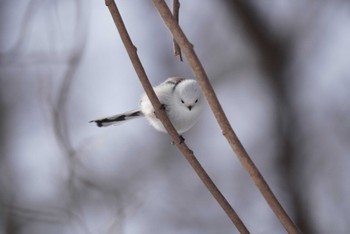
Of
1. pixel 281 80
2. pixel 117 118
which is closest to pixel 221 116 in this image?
pixel 117 118

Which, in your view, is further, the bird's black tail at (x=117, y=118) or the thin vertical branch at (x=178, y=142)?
the bird's black tail at (x=117, y=118)

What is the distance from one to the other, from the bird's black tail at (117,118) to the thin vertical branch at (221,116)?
0.44m

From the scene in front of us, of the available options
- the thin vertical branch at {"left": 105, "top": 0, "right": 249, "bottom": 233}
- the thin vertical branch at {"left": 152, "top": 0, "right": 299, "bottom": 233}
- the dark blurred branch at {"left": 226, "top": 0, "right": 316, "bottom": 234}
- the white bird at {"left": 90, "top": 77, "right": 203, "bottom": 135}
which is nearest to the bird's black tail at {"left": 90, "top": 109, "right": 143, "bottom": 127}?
the white bird at {"left": 90, "top": 77, "right": 203, "bottom": 135}

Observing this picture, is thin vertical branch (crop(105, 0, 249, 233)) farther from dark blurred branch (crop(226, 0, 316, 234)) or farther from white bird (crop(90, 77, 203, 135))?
dark blurred branch (crop(226, 0, 316, 234))

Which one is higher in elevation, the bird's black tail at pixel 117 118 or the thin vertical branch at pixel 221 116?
the thin vertical branch at pixel 221 116

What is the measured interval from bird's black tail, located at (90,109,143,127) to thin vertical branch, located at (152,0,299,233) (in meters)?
0.44

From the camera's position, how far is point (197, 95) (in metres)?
1.16

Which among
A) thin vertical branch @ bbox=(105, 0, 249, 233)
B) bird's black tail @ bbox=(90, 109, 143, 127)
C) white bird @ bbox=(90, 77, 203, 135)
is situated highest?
thin vertical branch @ bbox=(105, 0, 249, 233)

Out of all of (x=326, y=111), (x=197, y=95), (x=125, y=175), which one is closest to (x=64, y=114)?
(x=125, y=175)

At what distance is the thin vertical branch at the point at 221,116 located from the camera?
506mm

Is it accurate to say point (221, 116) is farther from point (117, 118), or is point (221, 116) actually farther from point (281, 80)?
point (281, 80)

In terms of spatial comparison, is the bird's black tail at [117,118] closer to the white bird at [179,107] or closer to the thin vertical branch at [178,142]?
the white bird at [179,107]

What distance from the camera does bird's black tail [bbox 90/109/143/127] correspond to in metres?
0.98

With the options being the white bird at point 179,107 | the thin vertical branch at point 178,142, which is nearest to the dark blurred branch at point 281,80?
the white bird at point 179,107
